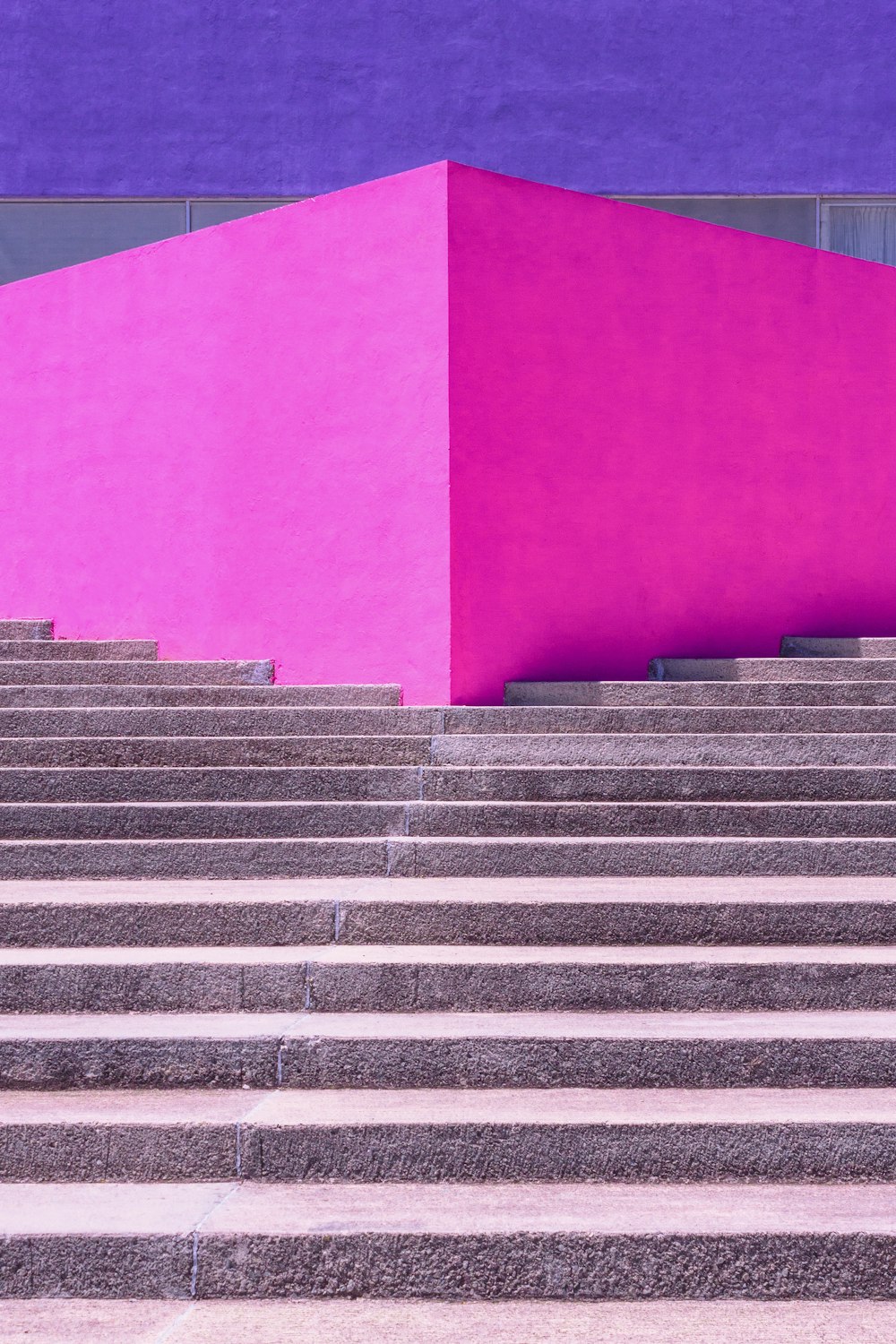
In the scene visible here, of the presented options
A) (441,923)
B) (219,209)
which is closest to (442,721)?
(441,923)

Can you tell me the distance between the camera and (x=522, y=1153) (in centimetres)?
289

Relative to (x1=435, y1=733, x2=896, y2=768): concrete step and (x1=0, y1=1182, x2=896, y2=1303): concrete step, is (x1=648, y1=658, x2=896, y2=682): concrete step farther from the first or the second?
(x1=0, y1=1182, x2=896, y2=1303): concrete step

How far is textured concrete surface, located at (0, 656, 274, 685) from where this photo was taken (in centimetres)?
583

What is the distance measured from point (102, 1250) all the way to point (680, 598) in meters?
4.27

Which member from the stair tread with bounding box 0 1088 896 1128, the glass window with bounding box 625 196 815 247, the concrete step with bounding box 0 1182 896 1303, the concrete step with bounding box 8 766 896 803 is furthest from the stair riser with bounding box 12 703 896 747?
the glass window with bounding box 625 196 815 247

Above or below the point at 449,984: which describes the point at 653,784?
above

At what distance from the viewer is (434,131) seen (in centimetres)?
914

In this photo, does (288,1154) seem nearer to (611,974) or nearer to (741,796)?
(611,974)

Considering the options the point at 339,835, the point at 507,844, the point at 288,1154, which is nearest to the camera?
the point at 288,1154

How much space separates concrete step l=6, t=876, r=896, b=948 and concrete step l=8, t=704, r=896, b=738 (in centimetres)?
125

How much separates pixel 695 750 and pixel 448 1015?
74.1 inches

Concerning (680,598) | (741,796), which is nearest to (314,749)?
(741,796)

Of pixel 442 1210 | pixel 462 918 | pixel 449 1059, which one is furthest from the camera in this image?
pixel 462 918

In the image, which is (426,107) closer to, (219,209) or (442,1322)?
(219,209)
